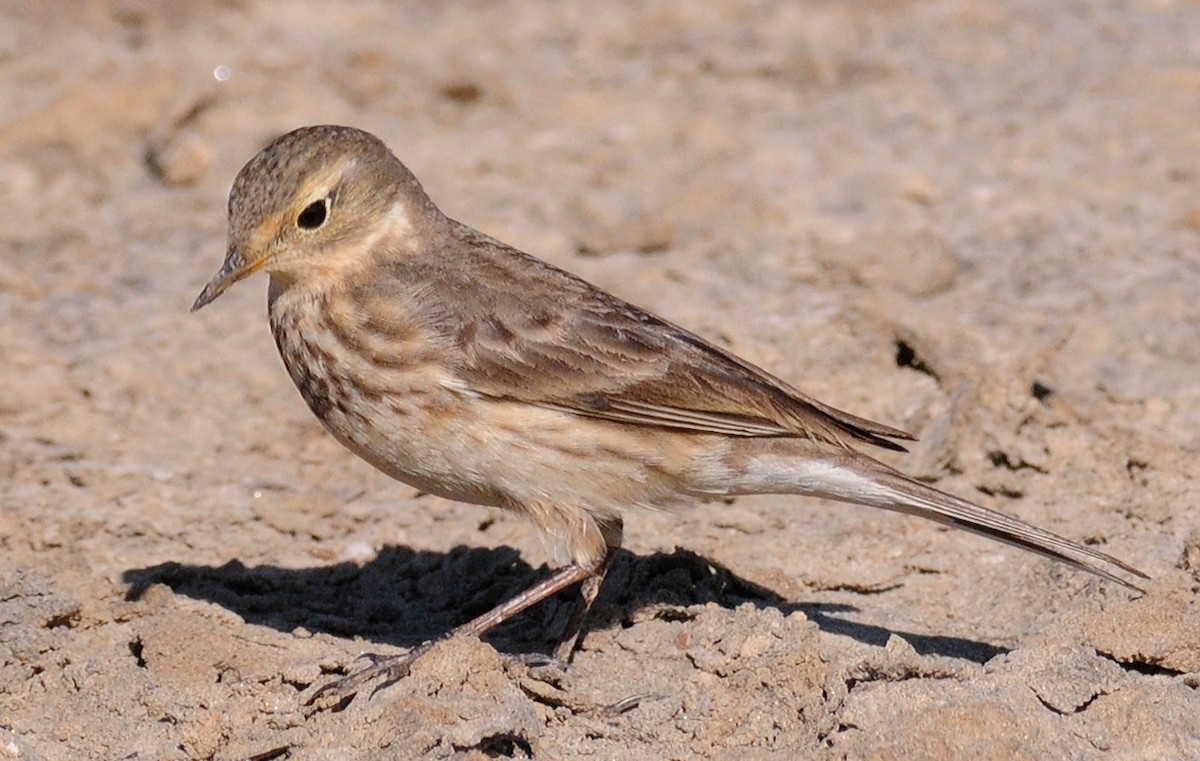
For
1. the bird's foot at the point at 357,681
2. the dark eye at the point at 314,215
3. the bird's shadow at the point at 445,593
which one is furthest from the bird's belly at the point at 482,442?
the bird's foot at the point at 357,681

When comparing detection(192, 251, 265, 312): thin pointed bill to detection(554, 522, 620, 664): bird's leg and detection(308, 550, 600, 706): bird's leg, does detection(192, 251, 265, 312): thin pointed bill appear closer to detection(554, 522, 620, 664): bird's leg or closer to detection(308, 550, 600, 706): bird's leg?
detection(308, 550, 600, 706): bird's leg

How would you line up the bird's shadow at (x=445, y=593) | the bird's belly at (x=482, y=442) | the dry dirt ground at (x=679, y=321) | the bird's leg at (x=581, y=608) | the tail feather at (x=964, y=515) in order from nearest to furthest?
1. the dry dirt ground at (x=679, y=321)
2. the tail feather at (x=964, y=515)
3. the bird's belly at (x=482, y=442)
4. the bird's leg at (x=581, y=608)
5. the bird's shadow at (x=445, y=593)

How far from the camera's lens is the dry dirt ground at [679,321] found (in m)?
5.54

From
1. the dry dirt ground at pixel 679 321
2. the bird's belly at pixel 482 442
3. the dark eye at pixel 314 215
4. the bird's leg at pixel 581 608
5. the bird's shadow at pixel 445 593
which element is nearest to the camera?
the dry dirt ground at pixel 679 321

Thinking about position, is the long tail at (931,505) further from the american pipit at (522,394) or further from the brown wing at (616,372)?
the brown wing at (616,372)

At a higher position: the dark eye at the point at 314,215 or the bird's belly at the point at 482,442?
the dark eye at the point at 314,215

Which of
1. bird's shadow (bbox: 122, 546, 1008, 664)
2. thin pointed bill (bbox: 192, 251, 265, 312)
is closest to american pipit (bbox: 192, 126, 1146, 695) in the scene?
thin pointed bill (bbox: 192, 251, 265, 312)

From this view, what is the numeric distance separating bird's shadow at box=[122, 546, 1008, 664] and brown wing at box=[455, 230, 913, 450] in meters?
0.74

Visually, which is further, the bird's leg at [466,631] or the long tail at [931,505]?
the long tail at [931,505]

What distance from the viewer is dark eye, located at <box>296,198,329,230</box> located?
621 centimetres

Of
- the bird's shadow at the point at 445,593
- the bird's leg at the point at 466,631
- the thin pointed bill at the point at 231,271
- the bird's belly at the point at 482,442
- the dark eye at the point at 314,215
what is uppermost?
the dark eye at the point at 314,215

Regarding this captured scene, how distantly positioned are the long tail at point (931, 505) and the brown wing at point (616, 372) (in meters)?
0.13

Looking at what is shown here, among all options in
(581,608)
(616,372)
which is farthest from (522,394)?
(581,608)

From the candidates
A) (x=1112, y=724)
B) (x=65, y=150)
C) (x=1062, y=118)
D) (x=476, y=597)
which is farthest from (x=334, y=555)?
(x=1062, y=118)
